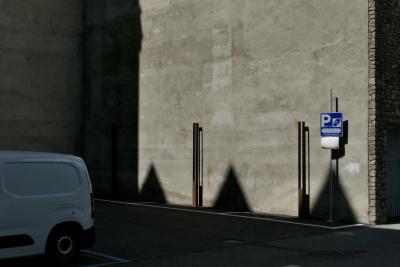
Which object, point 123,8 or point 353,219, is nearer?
point 353,219

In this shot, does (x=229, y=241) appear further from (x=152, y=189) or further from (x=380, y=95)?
(x=152, y=189)

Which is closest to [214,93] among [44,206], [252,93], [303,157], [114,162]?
[252,93]

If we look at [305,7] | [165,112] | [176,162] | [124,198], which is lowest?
[124,198]

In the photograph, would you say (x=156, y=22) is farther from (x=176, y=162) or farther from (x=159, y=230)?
(x=159, y=230)

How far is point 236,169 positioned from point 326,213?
11.1ft

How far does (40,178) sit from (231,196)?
32.2 ft

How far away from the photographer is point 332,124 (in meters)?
15.9

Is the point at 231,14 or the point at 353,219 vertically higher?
the point at 231,14

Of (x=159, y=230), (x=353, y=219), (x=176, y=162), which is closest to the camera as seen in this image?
(x=159, y=230)

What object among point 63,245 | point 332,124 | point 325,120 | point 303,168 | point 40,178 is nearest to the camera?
point 40,178

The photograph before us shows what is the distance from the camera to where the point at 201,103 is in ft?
64.6

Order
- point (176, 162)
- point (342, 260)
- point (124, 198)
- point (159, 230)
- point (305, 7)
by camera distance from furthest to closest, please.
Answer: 1. point (124, 198)
2. point (176, 162)
3. point (305, 7)
4. point (159, 230)
5. point (342, 260)

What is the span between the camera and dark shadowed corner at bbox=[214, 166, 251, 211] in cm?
1855

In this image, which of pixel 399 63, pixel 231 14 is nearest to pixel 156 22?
pixel 231 14
